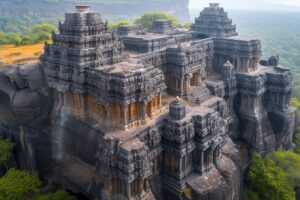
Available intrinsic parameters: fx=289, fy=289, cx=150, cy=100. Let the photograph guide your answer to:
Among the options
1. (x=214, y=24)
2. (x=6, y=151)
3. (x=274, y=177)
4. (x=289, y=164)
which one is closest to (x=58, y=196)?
(x=6, y=151)

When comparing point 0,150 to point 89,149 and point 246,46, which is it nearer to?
point 89,149

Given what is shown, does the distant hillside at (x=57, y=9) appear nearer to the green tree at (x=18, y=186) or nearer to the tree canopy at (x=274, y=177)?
the green tree at (x=18, y=186)

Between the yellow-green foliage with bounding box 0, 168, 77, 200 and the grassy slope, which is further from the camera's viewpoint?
the grassy slope

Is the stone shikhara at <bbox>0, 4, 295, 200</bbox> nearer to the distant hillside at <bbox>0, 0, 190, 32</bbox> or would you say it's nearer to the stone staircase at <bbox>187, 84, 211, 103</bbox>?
the stone staircase at <bbox>187, 84, 211, 103</bbox>

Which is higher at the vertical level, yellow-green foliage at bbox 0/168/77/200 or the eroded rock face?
the eroded rock face

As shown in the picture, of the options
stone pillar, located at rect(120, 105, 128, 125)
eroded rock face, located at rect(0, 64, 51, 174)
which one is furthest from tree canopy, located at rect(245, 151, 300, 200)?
eroded rock face, located at rect(0, 64, 51, 174)

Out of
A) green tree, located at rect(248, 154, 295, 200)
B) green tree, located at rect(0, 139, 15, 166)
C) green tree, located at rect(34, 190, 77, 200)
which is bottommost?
green tree, located at rect(248, 154, 295, 200)

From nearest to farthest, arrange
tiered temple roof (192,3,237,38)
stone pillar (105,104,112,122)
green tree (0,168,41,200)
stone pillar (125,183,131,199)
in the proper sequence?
stone pillar (125,183,131,199)
stone pillar (105,104,112,122)
green tree (0,168,41,200)
tiered temple roof (192,3,237,38)
